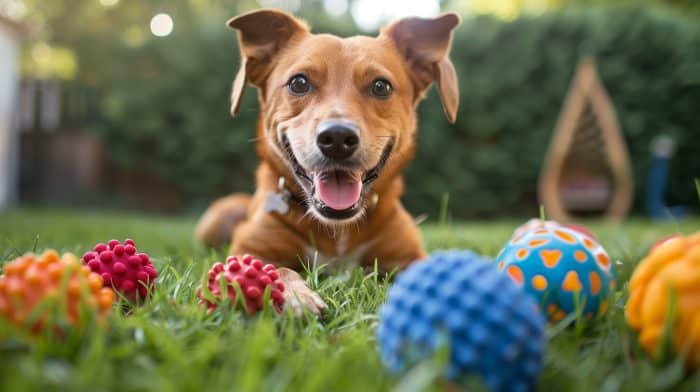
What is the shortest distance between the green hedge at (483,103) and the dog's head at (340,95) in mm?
5783

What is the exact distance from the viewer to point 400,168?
276cm

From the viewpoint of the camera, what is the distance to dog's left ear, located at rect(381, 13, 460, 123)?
270cm

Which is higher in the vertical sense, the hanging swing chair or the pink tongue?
the pink tongue

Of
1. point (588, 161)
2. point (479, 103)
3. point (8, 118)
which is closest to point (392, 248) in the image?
point (588, 161)

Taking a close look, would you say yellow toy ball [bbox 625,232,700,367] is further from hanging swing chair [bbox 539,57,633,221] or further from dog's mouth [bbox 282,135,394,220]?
hanging swing chair [bbox 539,57,633,221]

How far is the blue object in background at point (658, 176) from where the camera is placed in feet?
27.2

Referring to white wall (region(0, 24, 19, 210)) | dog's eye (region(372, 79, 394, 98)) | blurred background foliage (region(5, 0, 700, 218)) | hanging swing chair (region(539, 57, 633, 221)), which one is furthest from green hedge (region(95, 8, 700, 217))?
dog's eye (region(372, 79, 394, 98))

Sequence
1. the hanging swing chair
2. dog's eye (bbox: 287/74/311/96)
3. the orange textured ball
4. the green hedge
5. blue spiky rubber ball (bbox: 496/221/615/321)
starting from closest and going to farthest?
the orange textured ball → blue spiky rubber ball (bbox: 496/221/615/321) → dog's eye (bbox: 287/74/311/96) → the hanging swing chair → the green hedge

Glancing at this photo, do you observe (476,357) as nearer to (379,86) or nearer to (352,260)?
(352,260)

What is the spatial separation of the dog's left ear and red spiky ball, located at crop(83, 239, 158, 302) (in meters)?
1.56

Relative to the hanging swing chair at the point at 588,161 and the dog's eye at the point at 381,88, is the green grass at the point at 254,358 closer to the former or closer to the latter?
the dog's eye at the point at 381,88

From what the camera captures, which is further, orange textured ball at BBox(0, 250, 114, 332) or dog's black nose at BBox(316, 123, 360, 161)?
dog's black nose at BBox(316, 123, 360, 161)

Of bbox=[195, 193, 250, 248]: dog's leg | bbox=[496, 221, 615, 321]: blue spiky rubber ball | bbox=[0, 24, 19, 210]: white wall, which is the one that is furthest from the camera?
bbox=[0, 24, 19, 210]: white wall

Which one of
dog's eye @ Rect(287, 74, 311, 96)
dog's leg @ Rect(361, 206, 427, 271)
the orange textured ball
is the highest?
dog's eye @ Rect(287, 74, 311, 96)
